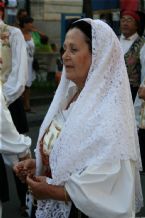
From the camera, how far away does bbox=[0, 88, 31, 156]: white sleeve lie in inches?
162

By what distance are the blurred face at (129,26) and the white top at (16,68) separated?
1.81 metres

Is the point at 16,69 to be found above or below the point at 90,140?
below

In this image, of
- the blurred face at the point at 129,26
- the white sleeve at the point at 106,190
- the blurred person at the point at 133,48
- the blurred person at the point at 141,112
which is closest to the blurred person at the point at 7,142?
the white sleeve at the point at 106,190

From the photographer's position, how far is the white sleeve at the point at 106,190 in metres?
2.62

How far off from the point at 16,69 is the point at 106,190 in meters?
3.24

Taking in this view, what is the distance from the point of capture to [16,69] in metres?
5.73

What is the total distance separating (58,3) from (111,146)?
18.3 m

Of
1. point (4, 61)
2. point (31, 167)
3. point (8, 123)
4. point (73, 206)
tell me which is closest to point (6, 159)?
point (8, 123)

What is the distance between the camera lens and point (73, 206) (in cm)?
286

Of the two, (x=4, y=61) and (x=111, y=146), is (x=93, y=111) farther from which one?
(x=4, y=61)

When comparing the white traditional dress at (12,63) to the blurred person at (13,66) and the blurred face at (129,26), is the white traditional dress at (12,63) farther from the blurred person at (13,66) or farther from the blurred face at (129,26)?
the blurred face at (129,26)

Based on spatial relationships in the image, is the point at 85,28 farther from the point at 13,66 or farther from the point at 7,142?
the point at 13,66

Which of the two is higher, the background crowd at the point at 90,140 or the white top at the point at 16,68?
the background crowd at the point at 90,140

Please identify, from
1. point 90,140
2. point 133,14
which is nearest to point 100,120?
point 90,140
